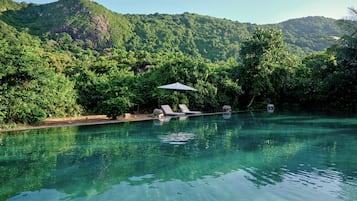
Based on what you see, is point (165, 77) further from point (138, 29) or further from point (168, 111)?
point (138, 29)

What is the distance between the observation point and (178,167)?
6.14 metres

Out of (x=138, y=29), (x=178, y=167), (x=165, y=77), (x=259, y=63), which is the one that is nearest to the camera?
(x=178, y=167)

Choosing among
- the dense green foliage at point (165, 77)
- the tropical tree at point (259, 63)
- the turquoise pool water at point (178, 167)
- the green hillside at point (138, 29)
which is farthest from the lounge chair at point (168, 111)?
the green hillside at point (138, 29)

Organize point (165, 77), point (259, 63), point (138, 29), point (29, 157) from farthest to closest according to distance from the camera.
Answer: point (138, 29) < point (259, 63) < point (165, 77) < point (29, 157)

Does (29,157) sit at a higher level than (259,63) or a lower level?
lower

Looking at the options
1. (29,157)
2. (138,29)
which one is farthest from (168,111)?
(138,29)

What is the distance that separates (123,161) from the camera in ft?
21.7

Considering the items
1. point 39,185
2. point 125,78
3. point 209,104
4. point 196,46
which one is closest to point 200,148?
point 39,185

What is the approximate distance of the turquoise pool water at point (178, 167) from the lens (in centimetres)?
461

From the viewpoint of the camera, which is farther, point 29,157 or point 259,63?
point 259,63

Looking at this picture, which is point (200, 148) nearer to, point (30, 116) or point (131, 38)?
point (30, 116)

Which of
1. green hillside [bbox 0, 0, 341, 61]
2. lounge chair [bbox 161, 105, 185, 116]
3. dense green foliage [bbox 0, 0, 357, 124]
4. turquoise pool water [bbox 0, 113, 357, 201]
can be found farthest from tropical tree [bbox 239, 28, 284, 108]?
green hillside [bbox 0, 0, 341, 61]

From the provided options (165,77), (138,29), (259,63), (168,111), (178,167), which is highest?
(138,29)

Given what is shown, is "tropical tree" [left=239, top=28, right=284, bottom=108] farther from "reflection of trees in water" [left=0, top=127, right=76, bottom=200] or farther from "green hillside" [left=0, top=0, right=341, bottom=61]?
"green hillside" [left=0, top=0, right=341, bottom=61]
